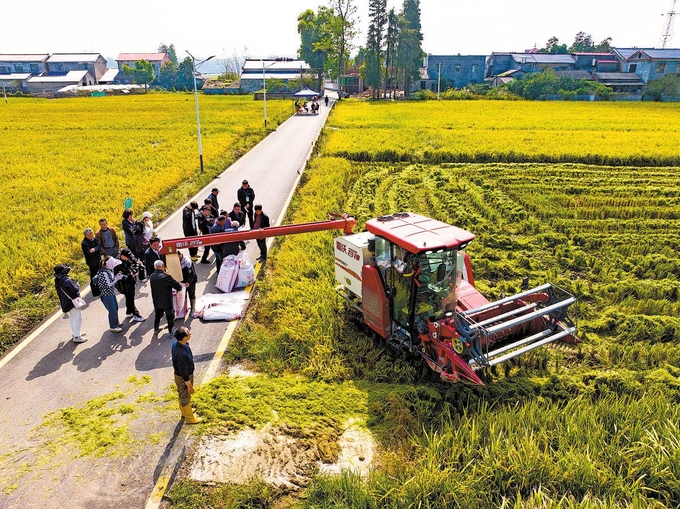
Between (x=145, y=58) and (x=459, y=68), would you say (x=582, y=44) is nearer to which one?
(x=459, y=68)

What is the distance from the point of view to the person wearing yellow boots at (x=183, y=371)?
628 centimetres

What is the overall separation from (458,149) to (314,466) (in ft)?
76.4

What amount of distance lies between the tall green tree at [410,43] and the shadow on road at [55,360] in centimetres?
6851

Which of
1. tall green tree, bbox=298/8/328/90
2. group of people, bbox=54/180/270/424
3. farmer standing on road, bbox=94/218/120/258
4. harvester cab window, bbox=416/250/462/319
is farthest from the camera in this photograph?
tall green tree, bbox=298/8/328/90

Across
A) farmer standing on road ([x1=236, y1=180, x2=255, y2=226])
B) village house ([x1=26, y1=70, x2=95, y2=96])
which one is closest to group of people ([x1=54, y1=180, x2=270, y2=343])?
farmer standing on road ([x1=236, y1=180, x2=255, y2=226])

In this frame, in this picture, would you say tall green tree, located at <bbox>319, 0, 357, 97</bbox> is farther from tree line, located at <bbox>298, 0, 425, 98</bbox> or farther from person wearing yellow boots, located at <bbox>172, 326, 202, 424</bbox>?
person wearing yellow boots, located at <bbox>172, 326, 202, 424</bbox>

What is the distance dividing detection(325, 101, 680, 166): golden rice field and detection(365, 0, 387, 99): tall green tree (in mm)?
27475

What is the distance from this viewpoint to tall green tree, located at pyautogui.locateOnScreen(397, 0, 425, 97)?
221 ft

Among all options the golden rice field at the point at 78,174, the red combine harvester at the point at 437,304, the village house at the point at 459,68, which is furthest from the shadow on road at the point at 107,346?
the village house at the point at 459,68

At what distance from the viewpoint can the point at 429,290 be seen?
748 centimetres

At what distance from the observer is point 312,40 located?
8294 centimetres

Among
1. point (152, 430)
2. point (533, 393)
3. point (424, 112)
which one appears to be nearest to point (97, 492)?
point (152, 430)

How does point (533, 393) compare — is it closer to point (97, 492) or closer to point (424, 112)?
point (97, 492)

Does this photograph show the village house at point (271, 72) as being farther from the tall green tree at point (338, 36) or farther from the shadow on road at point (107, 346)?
the shadow on road at point (107, 346)
